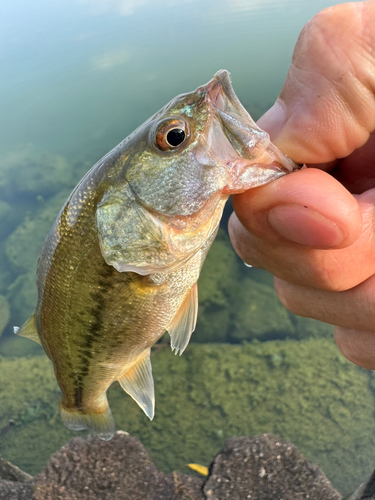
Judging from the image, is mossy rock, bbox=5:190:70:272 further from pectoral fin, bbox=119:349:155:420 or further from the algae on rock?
pectoral fin, bbox=119:349:155:420

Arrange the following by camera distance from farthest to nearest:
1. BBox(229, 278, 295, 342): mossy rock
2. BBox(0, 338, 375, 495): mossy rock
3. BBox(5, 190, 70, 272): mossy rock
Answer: BBox(5, 190, 70, 272): mossy rock
BBox(229, 278, 295, 342): mossy rock
BBox(0, 338, 375, 495): mossy rock

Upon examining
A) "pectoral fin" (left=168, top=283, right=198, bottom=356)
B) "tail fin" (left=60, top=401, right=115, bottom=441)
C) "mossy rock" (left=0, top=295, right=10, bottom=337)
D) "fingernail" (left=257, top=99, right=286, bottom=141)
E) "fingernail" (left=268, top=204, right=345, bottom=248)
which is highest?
→ "fingernail" (left=257, top=99, right=286, bottom=141)

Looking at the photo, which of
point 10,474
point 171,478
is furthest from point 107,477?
point 10,474

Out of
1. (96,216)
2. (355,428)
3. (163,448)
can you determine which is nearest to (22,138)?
(163,448)

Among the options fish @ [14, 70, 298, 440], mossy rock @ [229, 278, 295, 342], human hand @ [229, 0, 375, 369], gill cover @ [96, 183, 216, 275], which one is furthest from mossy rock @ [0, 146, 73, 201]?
human hand @ [229, 0, 375, 369]

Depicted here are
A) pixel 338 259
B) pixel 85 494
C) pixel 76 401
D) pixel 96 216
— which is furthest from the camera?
pixel 85 494

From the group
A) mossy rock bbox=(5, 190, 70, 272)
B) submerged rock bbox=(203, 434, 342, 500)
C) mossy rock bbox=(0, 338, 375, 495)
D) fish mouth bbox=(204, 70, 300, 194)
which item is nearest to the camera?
fish mouth bbox=(204, 70, 300, 194)

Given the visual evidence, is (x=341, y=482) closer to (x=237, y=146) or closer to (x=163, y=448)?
(x=163, y=448)
